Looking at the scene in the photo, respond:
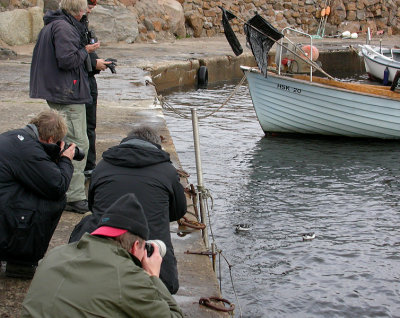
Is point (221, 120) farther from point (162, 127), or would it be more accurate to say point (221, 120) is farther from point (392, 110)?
point (162, 127)

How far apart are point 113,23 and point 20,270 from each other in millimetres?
16911

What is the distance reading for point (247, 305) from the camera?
569cm

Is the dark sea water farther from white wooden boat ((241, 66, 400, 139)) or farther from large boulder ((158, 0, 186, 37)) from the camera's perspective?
large boulder ((158, 0, 186, 37))

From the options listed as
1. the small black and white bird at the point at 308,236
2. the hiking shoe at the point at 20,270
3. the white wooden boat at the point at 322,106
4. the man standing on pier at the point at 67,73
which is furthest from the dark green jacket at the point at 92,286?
the white wooden boat at the point at 322,106

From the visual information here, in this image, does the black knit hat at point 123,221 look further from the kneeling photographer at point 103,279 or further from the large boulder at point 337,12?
the large boulder at point 337,12

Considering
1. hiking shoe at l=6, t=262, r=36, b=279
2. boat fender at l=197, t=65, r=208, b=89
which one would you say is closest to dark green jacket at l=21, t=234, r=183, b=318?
hiking shoe at l=6, t=262, r=36, b=279

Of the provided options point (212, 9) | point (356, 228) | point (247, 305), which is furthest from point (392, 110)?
point (212, 9)

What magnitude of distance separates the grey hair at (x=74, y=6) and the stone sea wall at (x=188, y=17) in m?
12.6

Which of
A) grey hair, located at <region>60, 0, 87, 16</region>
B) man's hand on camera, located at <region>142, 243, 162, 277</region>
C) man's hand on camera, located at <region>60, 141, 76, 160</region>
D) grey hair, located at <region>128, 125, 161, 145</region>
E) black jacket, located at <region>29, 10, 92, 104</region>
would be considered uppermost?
grey hair, located at <region>60, 0, 87, 16</region>

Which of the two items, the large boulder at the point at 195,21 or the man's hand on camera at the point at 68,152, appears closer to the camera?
the man's hand on camera at the point at 68,152

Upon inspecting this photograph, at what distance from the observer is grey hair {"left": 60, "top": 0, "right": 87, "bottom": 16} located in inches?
207

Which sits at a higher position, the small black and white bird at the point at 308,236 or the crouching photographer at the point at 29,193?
the crouching photographer at the point at 29,193

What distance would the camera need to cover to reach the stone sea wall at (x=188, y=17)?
17.9 metres

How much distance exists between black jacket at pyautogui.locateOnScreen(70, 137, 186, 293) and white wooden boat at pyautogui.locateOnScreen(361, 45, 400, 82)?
15.1 m
